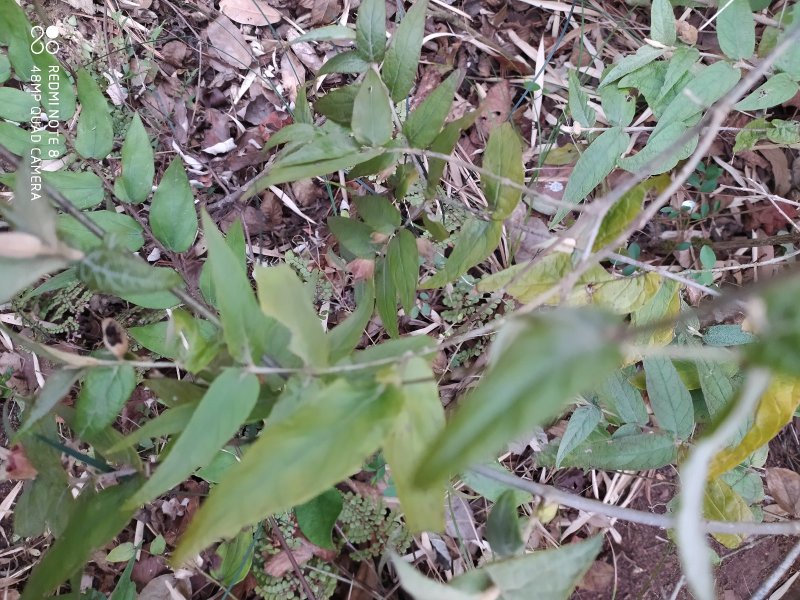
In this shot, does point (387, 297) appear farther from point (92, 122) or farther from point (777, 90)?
point (777, 90)

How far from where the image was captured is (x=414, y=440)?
1.65ft

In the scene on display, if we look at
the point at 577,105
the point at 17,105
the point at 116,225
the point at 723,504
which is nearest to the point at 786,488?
the point at 723,504

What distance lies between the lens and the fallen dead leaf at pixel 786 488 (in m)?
1.11

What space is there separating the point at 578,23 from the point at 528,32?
0.14 metres

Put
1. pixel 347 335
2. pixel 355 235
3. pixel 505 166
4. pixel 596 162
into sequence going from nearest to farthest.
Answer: pixel 347 335 → pixel 505 166 → pixel 355 235 → pixel 596 162

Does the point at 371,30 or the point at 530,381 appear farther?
the point at 371,30

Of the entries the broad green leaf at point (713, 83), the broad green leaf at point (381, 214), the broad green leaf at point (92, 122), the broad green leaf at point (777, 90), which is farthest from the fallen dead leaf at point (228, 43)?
the broad green leaf at point (777, 90)

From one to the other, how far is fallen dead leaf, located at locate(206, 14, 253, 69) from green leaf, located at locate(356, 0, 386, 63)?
785 mm

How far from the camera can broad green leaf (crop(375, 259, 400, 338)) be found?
95cm

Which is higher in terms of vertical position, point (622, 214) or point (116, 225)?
point (622, 214)

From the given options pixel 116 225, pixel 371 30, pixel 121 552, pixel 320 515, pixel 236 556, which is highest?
pixel 371 30

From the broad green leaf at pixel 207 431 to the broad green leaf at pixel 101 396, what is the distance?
0.56ft

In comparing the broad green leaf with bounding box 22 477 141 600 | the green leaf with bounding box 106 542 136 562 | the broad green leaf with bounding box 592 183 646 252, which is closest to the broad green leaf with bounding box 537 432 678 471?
the broad green leaf with bounding box 592 183 646 252

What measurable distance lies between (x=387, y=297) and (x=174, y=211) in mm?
384
